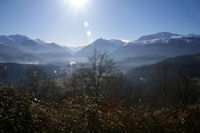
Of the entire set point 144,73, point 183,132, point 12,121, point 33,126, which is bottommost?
point 144,73

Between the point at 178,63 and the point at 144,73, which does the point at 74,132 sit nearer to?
the point at 144,73

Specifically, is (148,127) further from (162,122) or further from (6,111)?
(6,111)

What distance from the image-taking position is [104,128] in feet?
18.8

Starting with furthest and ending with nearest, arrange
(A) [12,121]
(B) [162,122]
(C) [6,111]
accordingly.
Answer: (B) [162,122], (C) [6,111], (A) [12,121]

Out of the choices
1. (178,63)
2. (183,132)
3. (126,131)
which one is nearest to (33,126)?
(126,131)

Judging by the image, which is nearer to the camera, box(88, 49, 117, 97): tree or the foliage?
the foliage

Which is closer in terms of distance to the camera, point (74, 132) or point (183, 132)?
point (74, 132)

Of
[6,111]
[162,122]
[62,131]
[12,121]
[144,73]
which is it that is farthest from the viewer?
[144,73]

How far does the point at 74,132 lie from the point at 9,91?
9.21ft

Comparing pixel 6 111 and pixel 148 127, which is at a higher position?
pixel 6 111

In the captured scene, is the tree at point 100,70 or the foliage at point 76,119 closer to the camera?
the foliage at point 76,119

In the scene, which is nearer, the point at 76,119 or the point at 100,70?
the point at 76,119

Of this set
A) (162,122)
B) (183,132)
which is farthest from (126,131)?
(183,132)

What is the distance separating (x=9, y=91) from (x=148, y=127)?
17.2 feet
